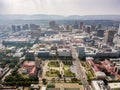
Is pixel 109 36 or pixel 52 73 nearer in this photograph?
pixel 52 73

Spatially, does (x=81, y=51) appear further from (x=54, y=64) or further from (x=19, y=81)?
(x=19, y=81)

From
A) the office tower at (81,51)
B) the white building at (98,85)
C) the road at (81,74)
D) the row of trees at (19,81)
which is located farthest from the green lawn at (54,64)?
the white building at (98,85)

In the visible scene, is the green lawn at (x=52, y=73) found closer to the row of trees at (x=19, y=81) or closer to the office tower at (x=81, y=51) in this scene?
the row of trees at (x=19, y=81)

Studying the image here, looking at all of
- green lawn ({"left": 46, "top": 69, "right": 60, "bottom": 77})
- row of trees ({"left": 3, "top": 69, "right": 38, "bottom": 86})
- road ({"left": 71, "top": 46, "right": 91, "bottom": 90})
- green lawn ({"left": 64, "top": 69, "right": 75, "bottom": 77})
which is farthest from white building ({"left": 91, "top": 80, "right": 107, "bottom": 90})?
row of trees ({"left": 3, "top": 69, "right": 38, "bottom": 86})

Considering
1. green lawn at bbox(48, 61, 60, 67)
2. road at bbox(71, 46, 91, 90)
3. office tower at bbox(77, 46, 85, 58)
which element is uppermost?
office tower at bbox(77, 46, 85, 58)

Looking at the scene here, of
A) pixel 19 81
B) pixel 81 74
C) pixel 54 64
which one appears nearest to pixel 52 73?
pixel 54 64

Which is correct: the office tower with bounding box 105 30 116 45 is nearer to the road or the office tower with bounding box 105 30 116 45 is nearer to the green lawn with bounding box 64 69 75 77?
the road

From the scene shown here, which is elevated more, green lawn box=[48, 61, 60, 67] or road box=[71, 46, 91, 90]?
green lawn box=[48, 61, 60, 67]

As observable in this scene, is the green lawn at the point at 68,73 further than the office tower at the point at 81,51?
No

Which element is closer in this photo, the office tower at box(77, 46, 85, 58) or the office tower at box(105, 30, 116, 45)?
the office tower at box(77, 46, 85, 58)

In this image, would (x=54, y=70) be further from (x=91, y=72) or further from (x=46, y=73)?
(x=91, y=72)

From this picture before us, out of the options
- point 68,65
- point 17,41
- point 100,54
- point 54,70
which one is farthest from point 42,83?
point 17,41
